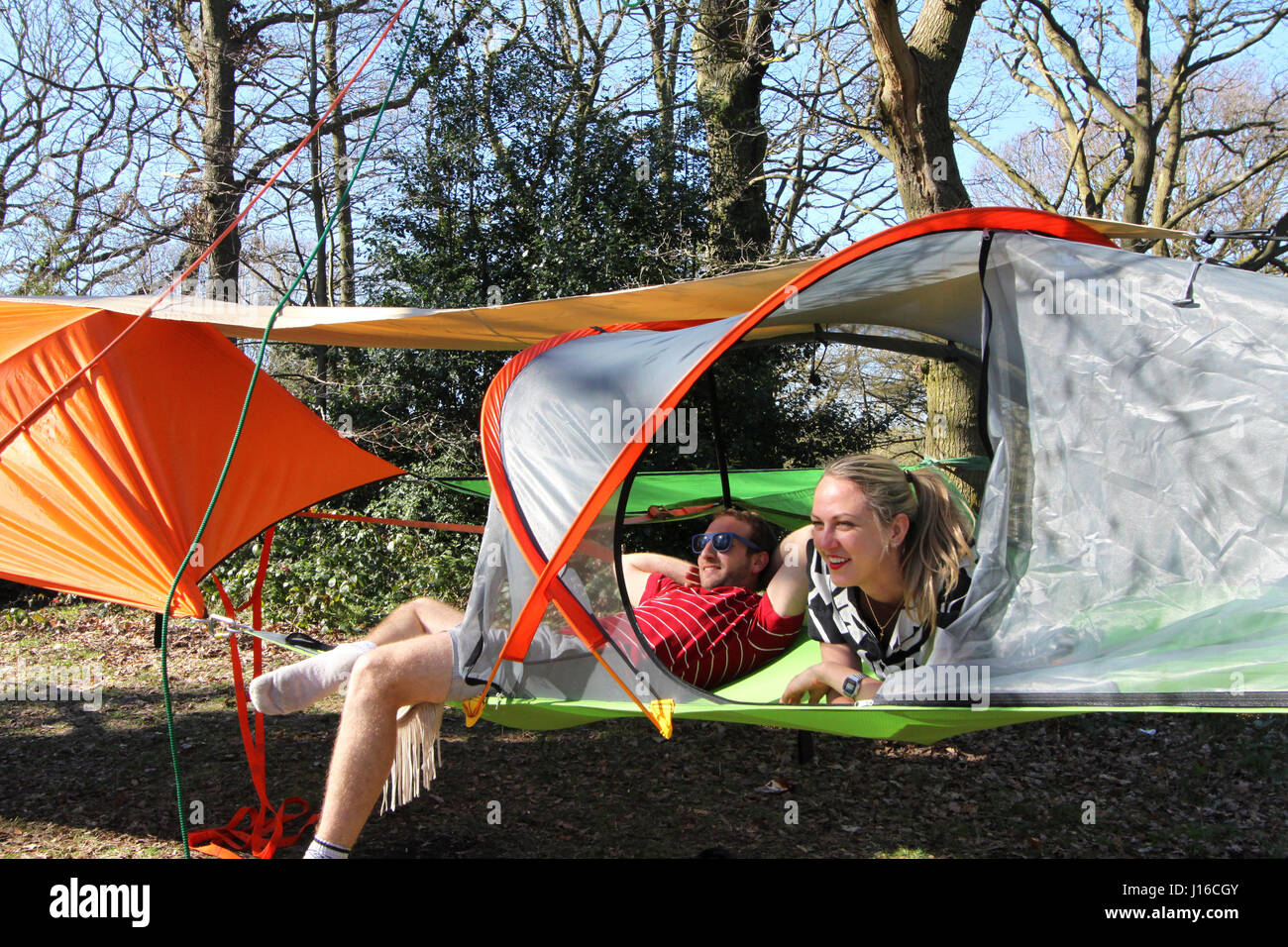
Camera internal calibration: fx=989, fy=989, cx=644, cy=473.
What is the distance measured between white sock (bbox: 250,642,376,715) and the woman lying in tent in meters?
0.99

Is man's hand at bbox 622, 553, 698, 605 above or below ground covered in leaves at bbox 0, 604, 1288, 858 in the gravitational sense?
above

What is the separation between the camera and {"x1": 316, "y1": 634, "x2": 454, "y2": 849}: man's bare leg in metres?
2.02

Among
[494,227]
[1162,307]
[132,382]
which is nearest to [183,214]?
[494,227]

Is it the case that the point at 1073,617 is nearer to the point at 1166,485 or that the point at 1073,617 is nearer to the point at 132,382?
the point at 1166,485

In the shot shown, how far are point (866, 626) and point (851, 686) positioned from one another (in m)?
0.23

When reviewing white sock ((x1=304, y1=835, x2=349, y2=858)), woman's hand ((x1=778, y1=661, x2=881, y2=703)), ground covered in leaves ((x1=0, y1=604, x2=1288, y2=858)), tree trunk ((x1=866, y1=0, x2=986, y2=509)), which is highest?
tree trunk ((x1=866, y1=0, x2=986, y2=509))

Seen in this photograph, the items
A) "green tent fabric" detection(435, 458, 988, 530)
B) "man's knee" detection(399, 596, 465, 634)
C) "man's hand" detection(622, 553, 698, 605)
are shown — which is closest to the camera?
"man's knee" detection(399, 596, 465, 634)

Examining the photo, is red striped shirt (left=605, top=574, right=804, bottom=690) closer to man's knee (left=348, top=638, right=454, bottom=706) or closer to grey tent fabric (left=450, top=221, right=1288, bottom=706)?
grey tent fabric (left=450, top=221, right=1288, bottom=706)

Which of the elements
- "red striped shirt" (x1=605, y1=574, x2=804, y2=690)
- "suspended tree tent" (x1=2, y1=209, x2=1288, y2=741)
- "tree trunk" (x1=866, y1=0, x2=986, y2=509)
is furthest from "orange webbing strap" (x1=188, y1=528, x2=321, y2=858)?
"tree trunk" (x1=866, y1=0, x2=986, y2=509)

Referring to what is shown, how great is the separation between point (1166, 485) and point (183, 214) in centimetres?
724

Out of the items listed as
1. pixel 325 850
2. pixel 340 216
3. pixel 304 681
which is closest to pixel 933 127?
pixel 304 681

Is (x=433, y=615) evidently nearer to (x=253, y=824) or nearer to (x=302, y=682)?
(x=302, y=682)

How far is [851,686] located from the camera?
208 cm

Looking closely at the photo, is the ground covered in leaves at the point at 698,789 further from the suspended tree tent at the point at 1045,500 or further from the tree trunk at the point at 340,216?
the tree trunk at the point at 340,216
